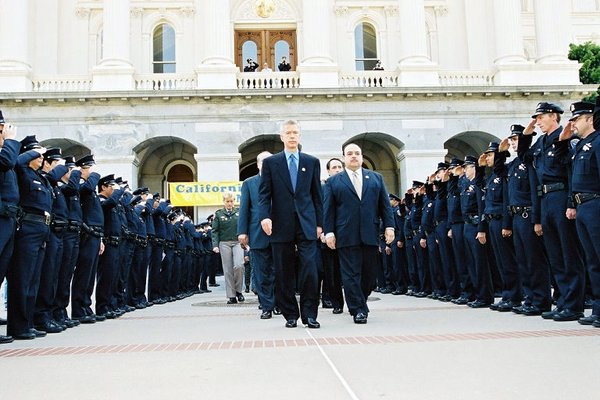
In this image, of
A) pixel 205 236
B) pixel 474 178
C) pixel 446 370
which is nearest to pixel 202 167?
pixel 205 236

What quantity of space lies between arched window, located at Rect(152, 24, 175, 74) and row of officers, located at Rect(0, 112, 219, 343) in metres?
22.2

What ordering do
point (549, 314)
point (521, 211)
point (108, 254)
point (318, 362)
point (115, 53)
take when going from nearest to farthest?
1. point (318, 362)
2. point (549, 314)
3. point (521, 211)
4. point (108, 254)
5. point (115, 53)

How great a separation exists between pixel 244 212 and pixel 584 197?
5.00 m

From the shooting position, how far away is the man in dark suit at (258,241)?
1021 centimetres

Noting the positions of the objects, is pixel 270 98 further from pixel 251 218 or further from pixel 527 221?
pixel 527 221

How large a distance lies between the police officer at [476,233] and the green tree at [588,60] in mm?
29330

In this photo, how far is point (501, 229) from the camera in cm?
1029

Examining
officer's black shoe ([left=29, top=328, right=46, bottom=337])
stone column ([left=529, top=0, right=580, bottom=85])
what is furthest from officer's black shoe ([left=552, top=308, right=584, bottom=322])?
stone column ([left=529, top=0, right=580, bottom=85])

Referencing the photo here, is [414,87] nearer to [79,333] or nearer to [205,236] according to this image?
[205,236]

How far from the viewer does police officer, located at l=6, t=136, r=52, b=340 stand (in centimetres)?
774

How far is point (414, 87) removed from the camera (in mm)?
29875

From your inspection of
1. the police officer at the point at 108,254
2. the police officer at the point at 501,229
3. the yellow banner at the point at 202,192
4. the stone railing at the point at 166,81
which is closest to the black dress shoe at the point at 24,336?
the police officer at the point at 108,254

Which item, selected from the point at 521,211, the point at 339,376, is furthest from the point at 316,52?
the point at 339,376

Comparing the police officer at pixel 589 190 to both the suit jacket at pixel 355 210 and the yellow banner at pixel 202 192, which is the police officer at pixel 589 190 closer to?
the suit jacket at pixel 355 210
